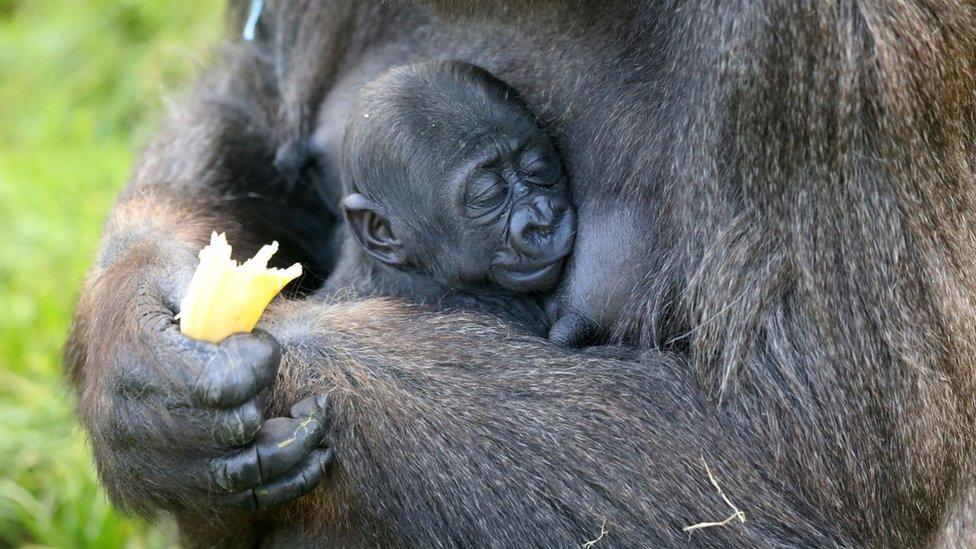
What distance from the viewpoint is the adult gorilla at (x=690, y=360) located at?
2.81m

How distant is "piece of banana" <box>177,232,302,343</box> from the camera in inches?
112

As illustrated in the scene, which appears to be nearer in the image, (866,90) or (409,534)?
(866,90)

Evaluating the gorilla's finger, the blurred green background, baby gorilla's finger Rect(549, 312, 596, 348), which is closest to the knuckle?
the gorilla's finger

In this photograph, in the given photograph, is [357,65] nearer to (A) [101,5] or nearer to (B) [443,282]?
(B) [443,282]

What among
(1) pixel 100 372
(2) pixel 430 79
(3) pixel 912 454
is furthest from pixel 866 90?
(1) pixel 100 372

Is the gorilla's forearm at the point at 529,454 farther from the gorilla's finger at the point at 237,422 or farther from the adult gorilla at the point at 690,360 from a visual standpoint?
the gorilla's finger at the point at 237,422

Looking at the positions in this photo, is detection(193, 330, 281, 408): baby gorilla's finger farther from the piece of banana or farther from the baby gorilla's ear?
the baby gorilla's ear

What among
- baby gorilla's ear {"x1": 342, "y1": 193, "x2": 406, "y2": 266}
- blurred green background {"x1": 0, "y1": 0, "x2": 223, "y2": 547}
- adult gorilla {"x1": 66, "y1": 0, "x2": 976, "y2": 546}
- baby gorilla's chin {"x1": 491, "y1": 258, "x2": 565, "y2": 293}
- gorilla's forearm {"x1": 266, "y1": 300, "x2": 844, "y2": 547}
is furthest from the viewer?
blurred green background {"x1": 0, "y1": 0, "x2": 223, "y2": 547}

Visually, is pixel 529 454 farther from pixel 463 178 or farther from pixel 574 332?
pixel 463 178

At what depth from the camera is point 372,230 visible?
12.2 ft

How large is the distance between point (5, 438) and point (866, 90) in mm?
3569

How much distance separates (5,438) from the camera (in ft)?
15.8

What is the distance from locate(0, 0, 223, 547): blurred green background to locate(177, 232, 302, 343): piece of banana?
844mm

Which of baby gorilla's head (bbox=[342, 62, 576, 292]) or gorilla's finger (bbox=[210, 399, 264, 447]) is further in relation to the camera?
Result: baby gorilla's head (bbox=[342, 62, 576, 292])
